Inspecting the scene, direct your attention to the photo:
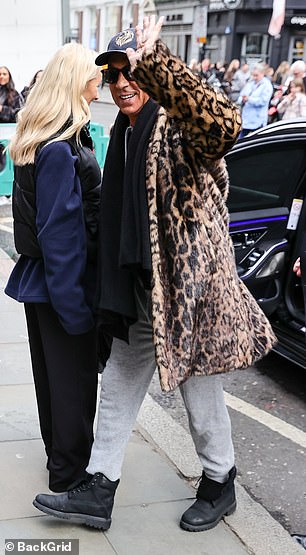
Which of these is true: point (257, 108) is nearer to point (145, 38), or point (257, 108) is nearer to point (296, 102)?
point (296, 102)

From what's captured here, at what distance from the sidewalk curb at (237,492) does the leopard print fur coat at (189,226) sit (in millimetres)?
748

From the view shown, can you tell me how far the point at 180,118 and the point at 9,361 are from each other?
283 centimetres

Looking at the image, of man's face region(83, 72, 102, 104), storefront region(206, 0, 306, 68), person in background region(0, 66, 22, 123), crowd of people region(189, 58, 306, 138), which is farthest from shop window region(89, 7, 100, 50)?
man's face region(83, 72, 102, 104)

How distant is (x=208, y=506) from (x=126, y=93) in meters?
1.62

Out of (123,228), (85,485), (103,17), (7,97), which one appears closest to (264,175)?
(123,228)

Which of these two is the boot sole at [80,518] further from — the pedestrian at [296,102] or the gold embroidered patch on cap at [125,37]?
the pedestrian at [296,102]

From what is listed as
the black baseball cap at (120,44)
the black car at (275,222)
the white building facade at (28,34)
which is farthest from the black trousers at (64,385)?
the white building facade at (28,34)

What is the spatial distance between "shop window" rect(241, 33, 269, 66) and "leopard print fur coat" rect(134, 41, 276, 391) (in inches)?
1435

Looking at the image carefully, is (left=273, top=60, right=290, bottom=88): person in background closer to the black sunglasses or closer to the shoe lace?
the black sunglasses

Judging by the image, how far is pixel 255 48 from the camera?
128 ft

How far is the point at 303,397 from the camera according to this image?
5070 millimetres

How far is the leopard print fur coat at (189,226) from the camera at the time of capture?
267 cm

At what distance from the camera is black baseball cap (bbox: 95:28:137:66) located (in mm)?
2840

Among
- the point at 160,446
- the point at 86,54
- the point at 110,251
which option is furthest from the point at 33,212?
the point at 160,446
